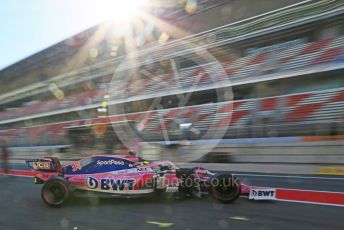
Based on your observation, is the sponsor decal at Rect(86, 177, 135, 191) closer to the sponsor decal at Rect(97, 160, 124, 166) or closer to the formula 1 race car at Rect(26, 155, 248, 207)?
the formula 1 race car at Rect(26, 155, 248, 207)

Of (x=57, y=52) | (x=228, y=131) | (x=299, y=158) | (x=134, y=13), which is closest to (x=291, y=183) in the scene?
(x=299, y=158)

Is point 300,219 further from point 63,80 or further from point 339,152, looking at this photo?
point 63,80

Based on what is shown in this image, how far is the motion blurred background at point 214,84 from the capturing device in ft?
49.6

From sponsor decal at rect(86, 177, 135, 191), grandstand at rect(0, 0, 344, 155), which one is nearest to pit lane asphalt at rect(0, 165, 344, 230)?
sponsor decal at rect(86, 177, 135, 191)

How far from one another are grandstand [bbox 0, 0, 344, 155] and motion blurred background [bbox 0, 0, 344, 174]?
0.06 metres

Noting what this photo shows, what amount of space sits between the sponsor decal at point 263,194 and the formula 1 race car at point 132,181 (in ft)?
0.54

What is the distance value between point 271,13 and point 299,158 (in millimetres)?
8313

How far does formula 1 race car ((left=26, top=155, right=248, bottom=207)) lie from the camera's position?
740 centimetres

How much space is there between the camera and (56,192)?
791cm

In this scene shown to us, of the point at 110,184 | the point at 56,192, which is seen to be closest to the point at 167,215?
the point at 110,184

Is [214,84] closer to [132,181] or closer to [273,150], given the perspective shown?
[273,150]

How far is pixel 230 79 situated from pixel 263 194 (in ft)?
43.1

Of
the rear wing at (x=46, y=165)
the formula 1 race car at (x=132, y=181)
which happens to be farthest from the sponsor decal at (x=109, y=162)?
the rear wing at (x=46, y=165)

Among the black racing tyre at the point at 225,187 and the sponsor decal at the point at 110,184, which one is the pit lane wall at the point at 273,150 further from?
the sponsor decal at the point at 110,184
